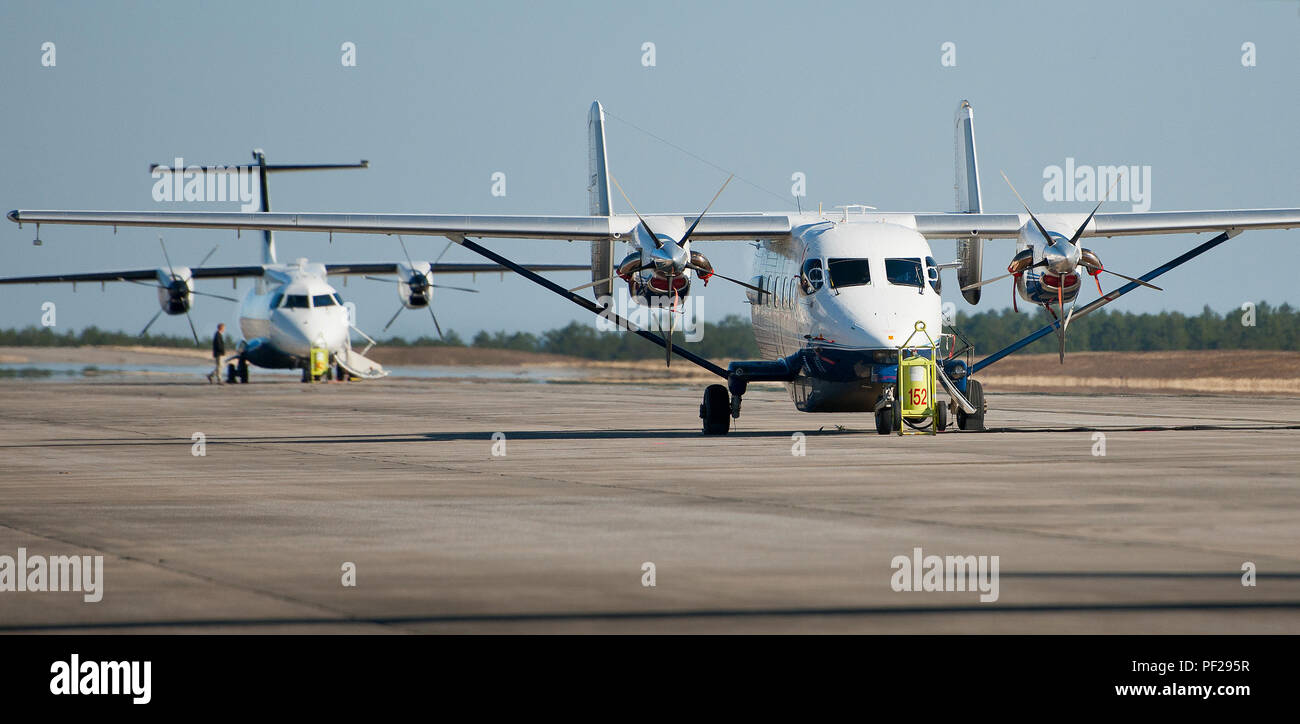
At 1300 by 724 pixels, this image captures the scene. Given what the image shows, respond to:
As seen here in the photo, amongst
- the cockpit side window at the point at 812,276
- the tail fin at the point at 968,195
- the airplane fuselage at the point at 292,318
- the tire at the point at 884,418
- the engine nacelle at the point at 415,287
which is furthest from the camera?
the engine nacelle at the point at 415,287

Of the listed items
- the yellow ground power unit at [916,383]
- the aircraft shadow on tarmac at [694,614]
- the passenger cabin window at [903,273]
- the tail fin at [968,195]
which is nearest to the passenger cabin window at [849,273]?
the passenger cabin window at [903,273]

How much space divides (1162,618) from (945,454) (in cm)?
1041

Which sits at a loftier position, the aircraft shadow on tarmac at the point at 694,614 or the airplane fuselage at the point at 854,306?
the airplane fuselage at the point at 854,306

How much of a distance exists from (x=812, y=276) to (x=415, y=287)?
30423mm

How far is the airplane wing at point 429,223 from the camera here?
22562 millimetres

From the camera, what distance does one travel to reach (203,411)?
30.4 metres

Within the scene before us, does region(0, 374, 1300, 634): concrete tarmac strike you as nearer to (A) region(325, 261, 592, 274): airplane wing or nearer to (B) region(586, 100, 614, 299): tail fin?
(B) region(586, 100, 614, 299): tail fin

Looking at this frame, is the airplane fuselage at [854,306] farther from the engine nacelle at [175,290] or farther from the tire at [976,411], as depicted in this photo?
the engine nacelle at [175,290]

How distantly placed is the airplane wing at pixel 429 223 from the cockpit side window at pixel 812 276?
1.81 meters

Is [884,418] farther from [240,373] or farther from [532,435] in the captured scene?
[240,373]

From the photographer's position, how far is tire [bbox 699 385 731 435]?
21.9m

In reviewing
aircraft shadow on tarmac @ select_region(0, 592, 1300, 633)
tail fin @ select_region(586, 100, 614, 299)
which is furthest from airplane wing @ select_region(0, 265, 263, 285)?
aircraft shadow on tarmac @ select_region(0, 592, 1300, 633)
